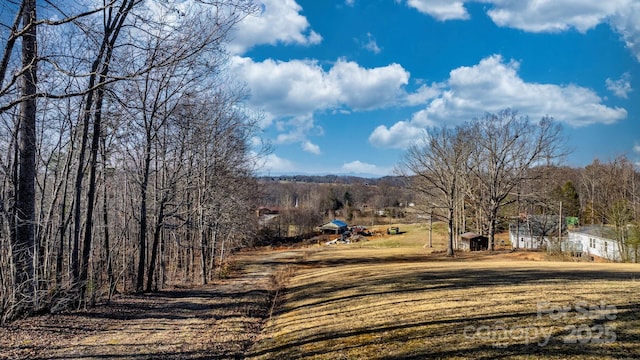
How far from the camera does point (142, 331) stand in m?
8.09

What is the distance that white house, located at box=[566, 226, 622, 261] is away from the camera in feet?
101

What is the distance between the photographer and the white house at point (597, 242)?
101ft

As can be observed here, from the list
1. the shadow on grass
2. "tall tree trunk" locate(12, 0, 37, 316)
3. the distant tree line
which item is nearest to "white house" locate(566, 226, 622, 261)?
the distant tree line

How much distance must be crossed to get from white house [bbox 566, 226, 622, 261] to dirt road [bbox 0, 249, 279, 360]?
28710 millimetres

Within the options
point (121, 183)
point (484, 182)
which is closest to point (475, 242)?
point (484, 182)

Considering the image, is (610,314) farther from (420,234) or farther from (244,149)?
(420,234)

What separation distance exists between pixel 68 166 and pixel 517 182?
100 ft

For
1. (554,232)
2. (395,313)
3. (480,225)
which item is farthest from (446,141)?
(395,313)

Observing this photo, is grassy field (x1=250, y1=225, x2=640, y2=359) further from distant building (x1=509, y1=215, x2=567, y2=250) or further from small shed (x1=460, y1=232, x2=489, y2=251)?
distant building (x1=509, y1=215, x2=567, y2=250)

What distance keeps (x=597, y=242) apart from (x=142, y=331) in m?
39.3

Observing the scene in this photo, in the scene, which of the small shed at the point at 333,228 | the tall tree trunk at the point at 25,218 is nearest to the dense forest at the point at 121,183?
the tall tree trunk at the point at 25,218

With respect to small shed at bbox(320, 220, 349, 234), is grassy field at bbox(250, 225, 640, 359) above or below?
above

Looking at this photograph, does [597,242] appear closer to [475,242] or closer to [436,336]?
[475,242]

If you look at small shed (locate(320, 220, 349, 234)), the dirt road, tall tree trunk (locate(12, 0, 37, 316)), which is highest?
tall tree trunk (locate(12, 0, 37, 316))
